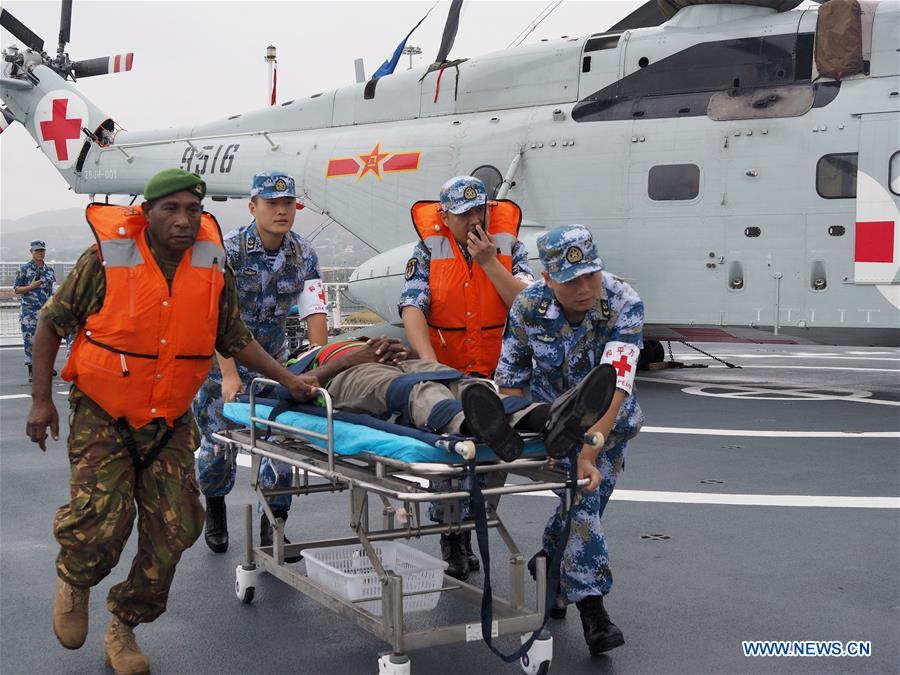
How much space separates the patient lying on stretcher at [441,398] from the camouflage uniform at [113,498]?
700mm

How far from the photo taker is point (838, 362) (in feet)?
51.0

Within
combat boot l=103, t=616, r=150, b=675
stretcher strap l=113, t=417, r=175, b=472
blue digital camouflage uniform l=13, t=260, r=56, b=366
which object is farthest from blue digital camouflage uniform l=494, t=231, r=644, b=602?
blue digital camouflage uniform l=13, t=260, r=56, b=366

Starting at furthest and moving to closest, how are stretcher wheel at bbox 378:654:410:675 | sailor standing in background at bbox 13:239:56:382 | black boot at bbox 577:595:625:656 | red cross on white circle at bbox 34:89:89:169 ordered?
red cross on white circle at bbox 34:89:89:169 < sailor standing in background at bbox 13:239:56:382 < black boot at bbox 577:595:625:656 < stretcher wheel at bbox 378:654:410:675

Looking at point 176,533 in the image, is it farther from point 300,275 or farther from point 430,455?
point 300,275

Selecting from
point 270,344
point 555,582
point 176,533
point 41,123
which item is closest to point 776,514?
point 555,582

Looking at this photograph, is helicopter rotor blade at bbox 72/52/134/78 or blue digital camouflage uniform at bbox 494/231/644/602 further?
helicopter rotor blade at bbox 72/52/134/78

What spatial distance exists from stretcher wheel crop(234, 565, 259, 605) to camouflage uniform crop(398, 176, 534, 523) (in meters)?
0.97

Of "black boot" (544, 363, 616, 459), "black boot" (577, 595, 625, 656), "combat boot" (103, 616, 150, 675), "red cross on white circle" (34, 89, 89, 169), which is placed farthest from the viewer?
"red cross on white circle" (34, 89, 89, 169)

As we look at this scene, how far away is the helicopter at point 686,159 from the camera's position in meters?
9.94

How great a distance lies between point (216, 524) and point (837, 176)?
24.3 feet

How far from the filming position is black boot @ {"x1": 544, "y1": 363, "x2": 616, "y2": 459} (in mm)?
3340

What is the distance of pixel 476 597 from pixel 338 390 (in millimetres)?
1074

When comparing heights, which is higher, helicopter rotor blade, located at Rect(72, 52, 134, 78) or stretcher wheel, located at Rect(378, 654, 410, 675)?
helicopter rotor blade, located at Rect(72, 52, 134, 78)

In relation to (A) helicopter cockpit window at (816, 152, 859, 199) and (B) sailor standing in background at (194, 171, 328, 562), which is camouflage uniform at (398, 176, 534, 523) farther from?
(A) helicopter cockpit window at (816, 152, 859, 199)
